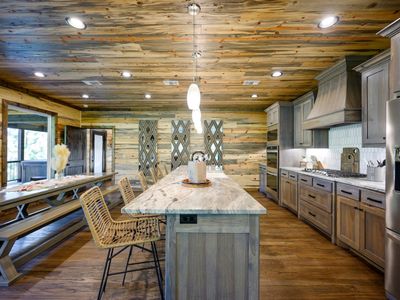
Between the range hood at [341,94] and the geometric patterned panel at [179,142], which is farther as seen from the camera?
the geometric patterned panel at [179,142]

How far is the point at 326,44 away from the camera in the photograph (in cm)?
259

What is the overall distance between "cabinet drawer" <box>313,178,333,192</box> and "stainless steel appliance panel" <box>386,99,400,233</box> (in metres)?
1.13

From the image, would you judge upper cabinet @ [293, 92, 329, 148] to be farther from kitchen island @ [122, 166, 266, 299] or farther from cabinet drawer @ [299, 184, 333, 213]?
kitchen island @ [122, 166, 266, 299]

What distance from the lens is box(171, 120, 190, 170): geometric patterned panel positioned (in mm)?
6359

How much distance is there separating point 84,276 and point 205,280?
143 centimetres

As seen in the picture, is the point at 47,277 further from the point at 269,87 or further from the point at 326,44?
the point at 269,87

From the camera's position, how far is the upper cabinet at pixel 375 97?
7.97 feet

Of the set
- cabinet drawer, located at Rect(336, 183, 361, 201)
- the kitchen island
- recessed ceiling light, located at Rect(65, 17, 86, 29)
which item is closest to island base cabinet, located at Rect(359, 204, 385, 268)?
cabinet drawer, located at Rect(336, 183, 361, 201)

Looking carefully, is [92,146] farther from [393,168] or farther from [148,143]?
[393,168]

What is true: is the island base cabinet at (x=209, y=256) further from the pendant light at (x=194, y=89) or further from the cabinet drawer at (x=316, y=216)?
the cabinet drawer at (x=316, y=216)

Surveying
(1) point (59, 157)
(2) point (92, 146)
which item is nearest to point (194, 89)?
(1) point (59, 157)

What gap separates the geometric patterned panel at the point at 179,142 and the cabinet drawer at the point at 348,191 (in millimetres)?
4130

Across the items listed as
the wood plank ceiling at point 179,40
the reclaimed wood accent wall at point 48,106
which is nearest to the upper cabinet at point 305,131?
the wood plank ceiling at point 179,40

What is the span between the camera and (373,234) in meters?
2.23
